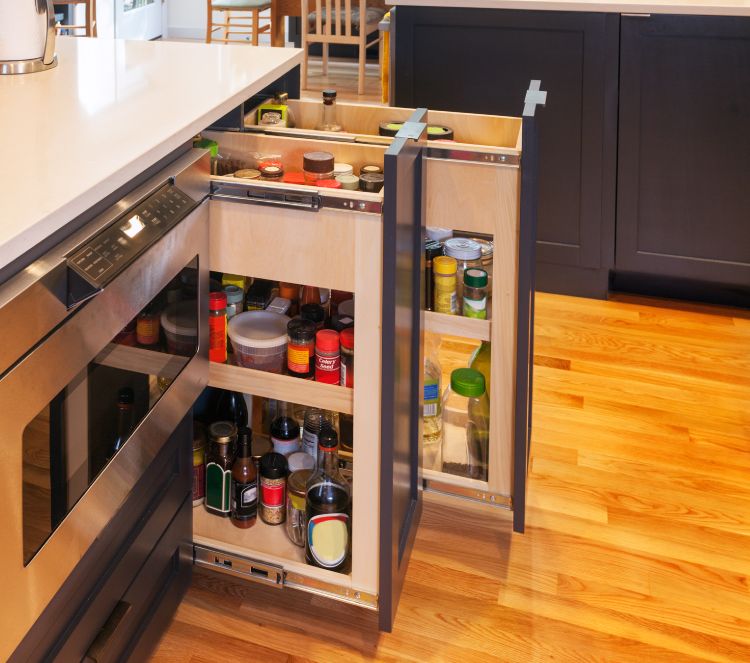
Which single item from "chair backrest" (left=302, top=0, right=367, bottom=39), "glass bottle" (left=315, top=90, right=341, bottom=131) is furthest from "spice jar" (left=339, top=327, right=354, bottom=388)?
"chair backrest" (left=302, top=0, right=367, bottom=39)

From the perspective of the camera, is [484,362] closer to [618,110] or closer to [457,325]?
[457,325]

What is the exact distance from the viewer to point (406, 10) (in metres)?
2.98

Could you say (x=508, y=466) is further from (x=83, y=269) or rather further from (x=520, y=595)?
(x=83, y=269)

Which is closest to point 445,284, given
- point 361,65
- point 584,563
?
point 584,563

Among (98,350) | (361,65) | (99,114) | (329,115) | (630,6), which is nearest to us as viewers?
(98,350)

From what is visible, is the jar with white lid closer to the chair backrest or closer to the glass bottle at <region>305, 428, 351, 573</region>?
the glass bottle at <region>305, 428, 351, 573</region>

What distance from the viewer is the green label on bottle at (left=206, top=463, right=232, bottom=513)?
1754 millimetres

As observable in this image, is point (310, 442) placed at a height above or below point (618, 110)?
below

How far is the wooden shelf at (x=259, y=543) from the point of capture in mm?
1657

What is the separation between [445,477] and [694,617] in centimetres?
53

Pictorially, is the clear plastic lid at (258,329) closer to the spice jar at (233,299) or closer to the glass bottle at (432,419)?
the spice jar at (233,299)

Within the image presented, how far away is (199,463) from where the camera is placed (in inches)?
70.4

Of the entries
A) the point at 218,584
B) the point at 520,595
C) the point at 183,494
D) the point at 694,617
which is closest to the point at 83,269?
the point at 183,494

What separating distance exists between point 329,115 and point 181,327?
0.59 metres
